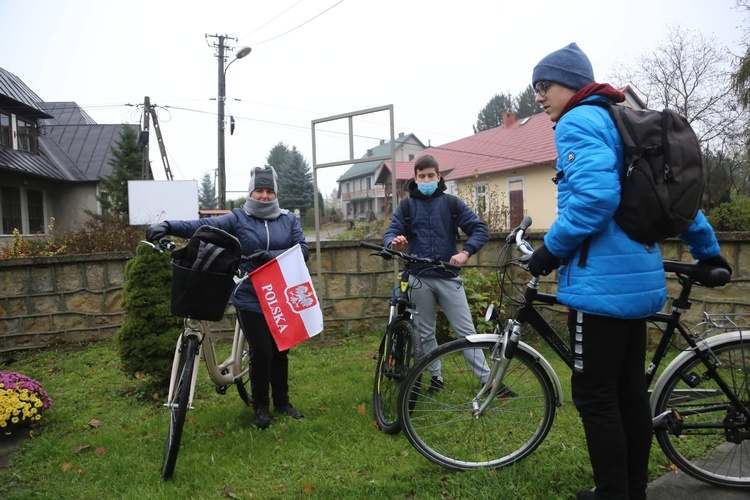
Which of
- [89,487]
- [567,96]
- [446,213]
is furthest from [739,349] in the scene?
[89,487]

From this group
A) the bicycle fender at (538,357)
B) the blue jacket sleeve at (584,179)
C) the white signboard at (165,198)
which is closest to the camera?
the blue jacket sleeve at (584,179)

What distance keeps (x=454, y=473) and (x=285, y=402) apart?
1.57 meters

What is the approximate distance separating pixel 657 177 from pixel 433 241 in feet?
6.76

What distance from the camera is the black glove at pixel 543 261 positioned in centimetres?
212

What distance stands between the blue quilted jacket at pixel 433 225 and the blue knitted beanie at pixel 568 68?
1.77 m

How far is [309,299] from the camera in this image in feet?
11.7

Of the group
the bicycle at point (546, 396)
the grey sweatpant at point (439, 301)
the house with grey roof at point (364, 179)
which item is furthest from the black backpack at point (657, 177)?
the house with grey roof at point (364, 179)

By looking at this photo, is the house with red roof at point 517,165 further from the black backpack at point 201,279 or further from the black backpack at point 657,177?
the black backpack at point 657,177

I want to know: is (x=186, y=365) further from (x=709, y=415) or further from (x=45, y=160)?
(x=45, y=160)

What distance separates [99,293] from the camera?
248 inches

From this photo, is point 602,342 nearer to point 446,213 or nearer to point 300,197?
point 446,213

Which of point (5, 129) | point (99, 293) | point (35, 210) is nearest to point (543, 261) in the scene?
point (99, 293)

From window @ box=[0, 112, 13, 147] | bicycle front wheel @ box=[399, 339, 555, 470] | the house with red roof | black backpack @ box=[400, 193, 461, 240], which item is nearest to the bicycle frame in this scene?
bicycle front wheel @ box=[399, 339, 555, 470]

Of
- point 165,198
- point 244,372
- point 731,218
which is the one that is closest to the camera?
point 244,372
